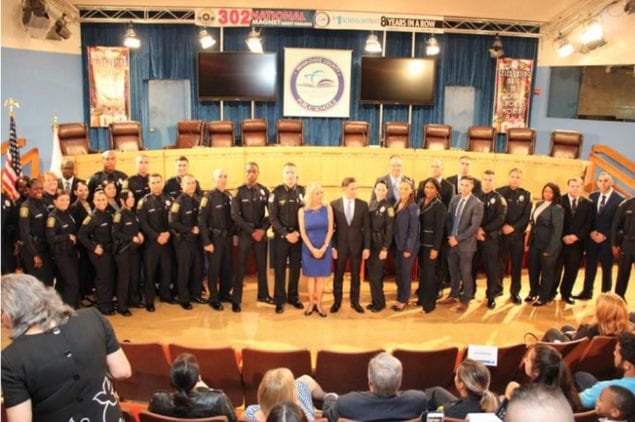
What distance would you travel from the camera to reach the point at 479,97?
41.4ft

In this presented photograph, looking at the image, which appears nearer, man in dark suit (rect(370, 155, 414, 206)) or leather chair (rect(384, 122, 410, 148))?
man in dark suit (rect(370, 155, 414, 206))

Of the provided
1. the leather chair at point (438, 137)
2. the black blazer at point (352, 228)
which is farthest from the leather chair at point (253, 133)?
the black blazer at point (352, 228)

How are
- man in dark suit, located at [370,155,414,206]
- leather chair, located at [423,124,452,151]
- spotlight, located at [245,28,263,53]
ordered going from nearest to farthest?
man in dark suit, located at [370,155,414,206] → leather chair, located at [423,124,452,151] → spotlight, located at [245,28,263,53]

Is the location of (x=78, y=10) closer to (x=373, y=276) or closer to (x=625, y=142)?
(x=373, y=276)

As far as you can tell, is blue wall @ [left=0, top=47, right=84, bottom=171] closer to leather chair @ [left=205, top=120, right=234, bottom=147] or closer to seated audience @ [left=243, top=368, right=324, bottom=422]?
leather chair @ [left=205, top=120, right=234, bottom=147]

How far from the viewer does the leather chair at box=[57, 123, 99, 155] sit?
897 cm

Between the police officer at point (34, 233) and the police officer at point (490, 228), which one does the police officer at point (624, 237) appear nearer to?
the police officer at point (490, 228)

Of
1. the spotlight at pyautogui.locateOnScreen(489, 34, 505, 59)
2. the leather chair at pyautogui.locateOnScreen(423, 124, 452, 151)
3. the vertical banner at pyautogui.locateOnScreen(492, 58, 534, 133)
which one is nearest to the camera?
the leather chair at pyautogui.locateOnScreen(423, 124, 452, 151)

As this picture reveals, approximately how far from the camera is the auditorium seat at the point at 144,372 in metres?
3.99

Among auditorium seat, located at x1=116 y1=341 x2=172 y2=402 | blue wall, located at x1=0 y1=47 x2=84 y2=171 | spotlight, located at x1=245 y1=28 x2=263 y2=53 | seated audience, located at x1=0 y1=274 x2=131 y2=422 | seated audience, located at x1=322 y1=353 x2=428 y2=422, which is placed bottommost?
auditorium seat, located at x1=116 y1=341 x2=172 y2=402

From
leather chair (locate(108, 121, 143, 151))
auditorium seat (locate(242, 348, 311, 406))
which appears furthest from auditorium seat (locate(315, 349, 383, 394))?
leather chair (locate(108, 121, 143, 151))

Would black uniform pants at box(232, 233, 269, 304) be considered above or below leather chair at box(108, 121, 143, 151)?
below

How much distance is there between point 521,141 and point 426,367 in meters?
7.18

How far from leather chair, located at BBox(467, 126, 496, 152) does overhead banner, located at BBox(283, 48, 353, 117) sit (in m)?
2.73
